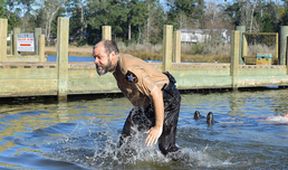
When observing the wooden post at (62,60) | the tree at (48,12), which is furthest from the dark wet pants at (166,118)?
the tree at (48,12)

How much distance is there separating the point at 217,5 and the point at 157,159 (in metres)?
71.5

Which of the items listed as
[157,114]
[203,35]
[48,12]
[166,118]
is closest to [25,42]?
[166,118]

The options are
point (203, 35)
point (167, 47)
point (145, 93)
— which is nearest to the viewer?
point (145, 93)

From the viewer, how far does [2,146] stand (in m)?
8.94

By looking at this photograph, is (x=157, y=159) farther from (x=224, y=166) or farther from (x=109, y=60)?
(x=109, y=60)

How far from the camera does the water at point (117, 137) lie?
25.7 ft

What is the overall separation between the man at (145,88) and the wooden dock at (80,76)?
8.27 m

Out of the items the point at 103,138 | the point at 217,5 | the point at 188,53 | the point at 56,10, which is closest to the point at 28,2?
the point at 56,10

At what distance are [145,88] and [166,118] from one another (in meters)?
0.96

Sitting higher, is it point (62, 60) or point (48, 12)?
point (48, 12)

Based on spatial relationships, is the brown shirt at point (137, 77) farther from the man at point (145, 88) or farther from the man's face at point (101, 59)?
the man's face at point (101, 59)

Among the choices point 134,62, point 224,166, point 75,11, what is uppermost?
point 75,11

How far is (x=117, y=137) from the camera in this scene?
10055 millimetres

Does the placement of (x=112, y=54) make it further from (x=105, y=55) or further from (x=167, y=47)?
(x=167, y=47)
